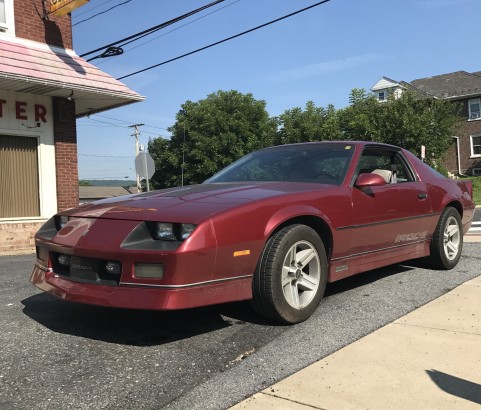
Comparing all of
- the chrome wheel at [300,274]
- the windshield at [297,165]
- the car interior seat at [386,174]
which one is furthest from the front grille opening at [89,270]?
the car interior seat at [386,174]

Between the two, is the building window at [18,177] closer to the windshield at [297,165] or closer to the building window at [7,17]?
the building window at [7,17]

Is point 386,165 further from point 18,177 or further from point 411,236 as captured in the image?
point 18,177

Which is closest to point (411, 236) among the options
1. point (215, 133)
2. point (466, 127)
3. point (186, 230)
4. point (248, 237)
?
point (248, 237)

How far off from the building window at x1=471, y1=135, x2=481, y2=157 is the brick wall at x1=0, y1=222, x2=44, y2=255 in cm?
3292

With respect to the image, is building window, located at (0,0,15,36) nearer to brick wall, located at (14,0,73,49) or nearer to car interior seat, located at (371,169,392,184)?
brick wall, located at (14,0,73,49)

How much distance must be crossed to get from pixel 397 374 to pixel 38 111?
9.34 meters

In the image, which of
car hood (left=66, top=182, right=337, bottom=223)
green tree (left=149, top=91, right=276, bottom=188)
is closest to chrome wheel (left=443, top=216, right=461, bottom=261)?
car hood (left=66, top=182, right=337, bottom=223)

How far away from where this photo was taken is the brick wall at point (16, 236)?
962 cm

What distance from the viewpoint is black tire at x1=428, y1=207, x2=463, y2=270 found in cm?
531

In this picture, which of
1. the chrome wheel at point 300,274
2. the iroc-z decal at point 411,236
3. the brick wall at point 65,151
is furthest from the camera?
the brick wall at point 65,151

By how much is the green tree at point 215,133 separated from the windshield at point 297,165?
3218cm

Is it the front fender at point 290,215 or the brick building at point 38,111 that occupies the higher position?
the brick building at point 38,111

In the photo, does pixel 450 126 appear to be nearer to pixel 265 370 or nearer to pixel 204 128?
pixel 204 128

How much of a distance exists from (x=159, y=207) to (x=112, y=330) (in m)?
0.99
